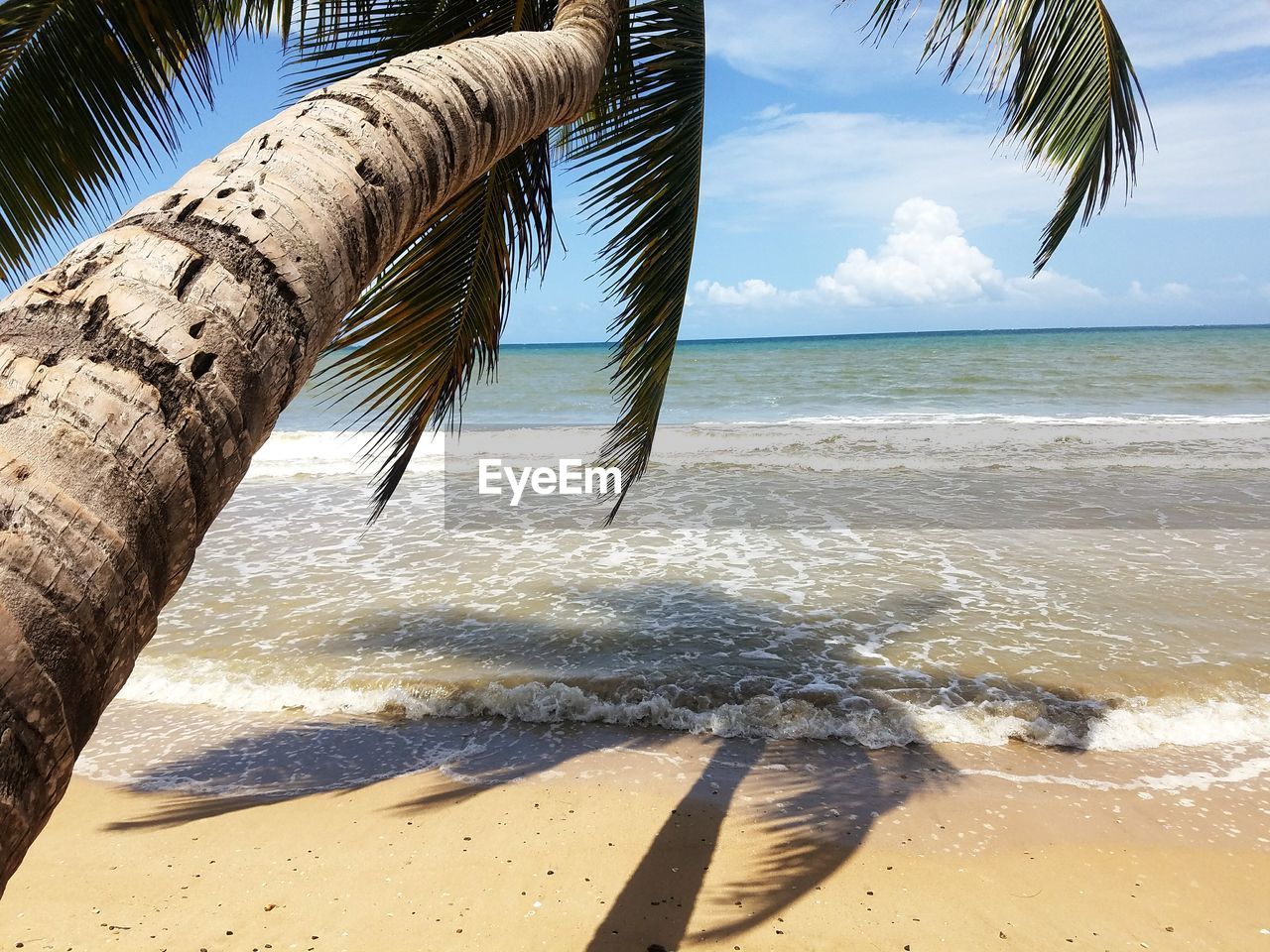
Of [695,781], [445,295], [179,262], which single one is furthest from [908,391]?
[179,262]

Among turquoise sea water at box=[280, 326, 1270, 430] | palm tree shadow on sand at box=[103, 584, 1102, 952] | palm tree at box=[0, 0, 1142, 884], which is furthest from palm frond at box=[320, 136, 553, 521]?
turquoise sea water at box=[280, 326, 1270, 430]

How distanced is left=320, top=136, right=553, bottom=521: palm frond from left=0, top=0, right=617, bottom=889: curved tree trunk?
2.36 meters

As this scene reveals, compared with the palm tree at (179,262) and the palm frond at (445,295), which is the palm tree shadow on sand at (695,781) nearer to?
the palm frond at (445,295)

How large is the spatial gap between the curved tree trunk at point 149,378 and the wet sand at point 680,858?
2.70 meters

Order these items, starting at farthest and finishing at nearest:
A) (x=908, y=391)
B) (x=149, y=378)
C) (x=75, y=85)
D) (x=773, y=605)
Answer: (x=908, y=391) → (x=773, y=605) → (x=75, y=85) → (x=149, y=378)

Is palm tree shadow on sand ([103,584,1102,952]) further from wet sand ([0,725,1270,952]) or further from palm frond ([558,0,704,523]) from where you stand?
palm frond ([558,0,704,523])

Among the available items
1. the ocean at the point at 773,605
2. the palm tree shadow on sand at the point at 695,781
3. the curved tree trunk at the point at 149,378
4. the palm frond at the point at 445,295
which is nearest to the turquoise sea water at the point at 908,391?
the ocean at the point at 773,605

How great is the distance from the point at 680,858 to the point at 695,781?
68 centimetres

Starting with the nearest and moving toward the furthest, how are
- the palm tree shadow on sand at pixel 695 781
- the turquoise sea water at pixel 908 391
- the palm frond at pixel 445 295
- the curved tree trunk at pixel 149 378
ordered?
the curved tree trunk at pixel 149 378
the palm tree shadow on sand at pixel 695 781
the palm frond at pixel 445 295
the turquoise sea water at pixel 908 391

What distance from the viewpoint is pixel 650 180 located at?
3.78 metres

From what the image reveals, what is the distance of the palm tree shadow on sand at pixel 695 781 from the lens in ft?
11.1

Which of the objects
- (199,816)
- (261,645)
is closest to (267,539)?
(261,645)

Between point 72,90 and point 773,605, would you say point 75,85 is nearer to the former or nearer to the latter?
point 72,90

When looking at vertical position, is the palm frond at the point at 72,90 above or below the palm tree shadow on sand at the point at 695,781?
above
